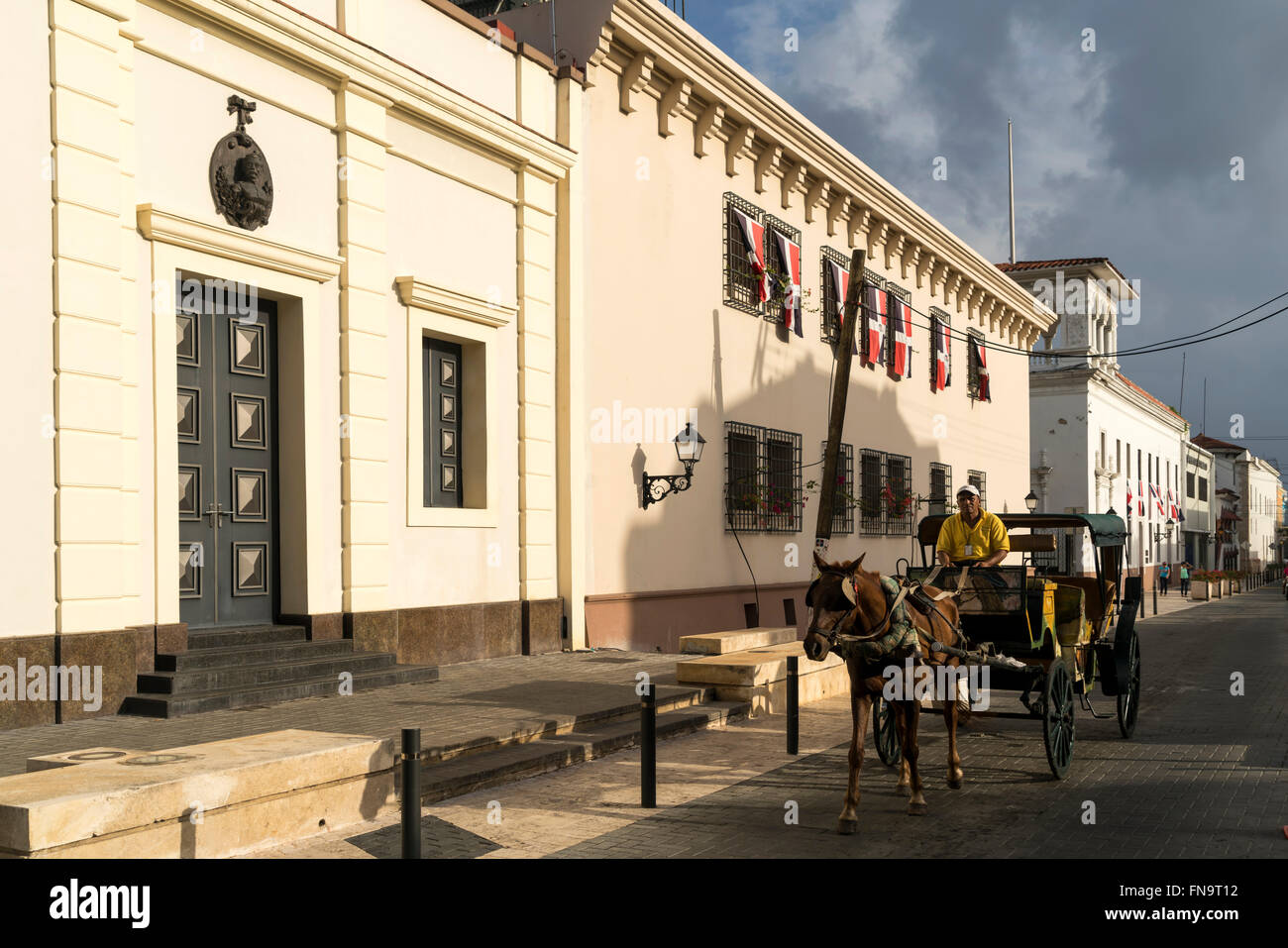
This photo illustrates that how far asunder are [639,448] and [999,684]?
859cm

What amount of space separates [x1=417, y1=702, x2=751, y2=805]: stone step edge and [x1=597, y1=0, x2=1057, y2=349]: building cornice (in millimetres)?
A: 9519

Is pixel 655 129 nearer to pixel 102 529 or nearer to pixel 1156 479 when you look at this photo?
pixel 102 529

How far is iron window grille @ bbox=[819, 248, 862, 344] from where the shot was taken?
23031mm

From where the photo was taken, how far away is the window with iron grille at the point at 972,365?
31.2 metres

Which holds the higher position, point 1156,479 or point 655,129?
point 655,129

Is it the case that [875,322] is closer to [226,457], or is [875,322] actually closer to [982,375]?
[982,375]

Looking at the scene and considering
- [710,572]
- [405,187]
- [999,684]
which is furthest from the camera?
A: [710,572]

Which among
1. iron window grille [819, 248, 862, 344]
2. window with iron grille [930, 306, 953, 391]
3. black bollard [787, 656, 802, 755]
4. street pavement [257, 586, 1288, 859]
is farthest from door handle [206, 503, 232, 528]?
window with iron grille [930, 306, 953, 391]

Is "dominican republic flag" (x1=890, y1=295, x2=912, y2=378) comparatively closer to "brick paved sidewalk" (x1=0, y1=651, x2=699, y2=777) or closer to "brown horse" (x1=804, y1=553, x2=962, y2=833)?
"brick paved sidewalk" (x1=0, y1=651, x2=699, y2=777)

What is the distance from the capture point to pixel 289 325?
1181cm

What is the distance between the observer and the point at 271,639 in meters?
11.2

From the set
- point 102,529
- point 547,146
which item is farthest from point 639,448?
point 102,529

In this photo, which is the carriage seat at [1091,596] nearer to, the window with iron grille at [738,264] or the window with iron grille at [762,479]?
the window with iron grille at [762,479]

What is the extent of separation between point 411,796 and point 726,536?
13676 mm
